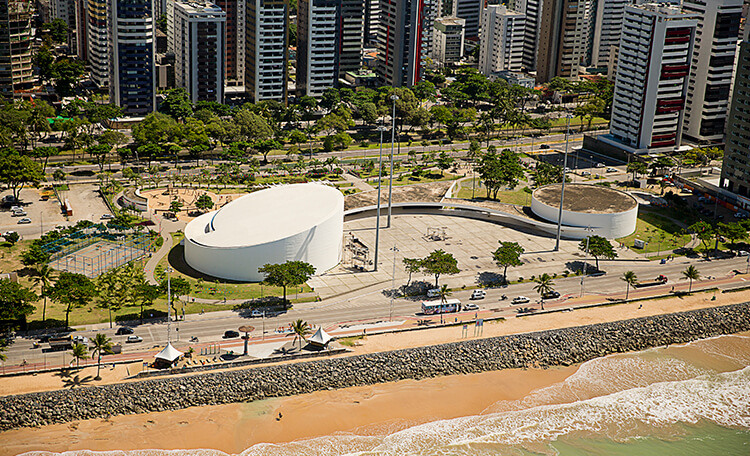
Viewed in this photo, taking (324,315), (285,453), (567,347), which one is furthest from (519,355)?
(285,453)

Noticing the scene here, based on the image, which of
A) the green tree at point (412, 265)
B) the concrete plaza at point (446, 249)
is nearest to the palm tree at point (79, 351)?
the concrete plaza at point (446, 249)

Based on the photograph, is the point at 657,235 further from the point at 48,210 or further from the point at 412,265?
the point at 48,210

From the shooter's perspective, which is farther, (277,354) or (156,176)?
(156,176)

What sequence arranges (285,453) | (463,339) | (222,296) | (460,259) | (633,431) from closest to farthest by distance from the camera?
(285,453) → (633,431) → (463,339) → (222,296) → (460,259)

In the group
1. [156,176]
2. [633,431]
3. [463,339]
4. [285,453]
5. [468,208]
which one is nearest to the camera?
[285,453]

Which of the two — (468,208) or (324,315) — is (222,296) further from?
(468,208)

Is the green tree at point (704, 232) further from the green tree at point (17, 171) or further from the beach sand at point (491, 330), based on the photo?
the green tree at point (17, 171)

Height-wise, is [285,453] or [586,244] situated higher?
[586,244]

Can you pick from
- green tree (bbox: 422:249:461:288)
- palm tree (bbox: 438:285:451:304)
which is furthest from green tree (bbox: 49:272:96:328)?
green tree (bbox: 422:249:461:288)
